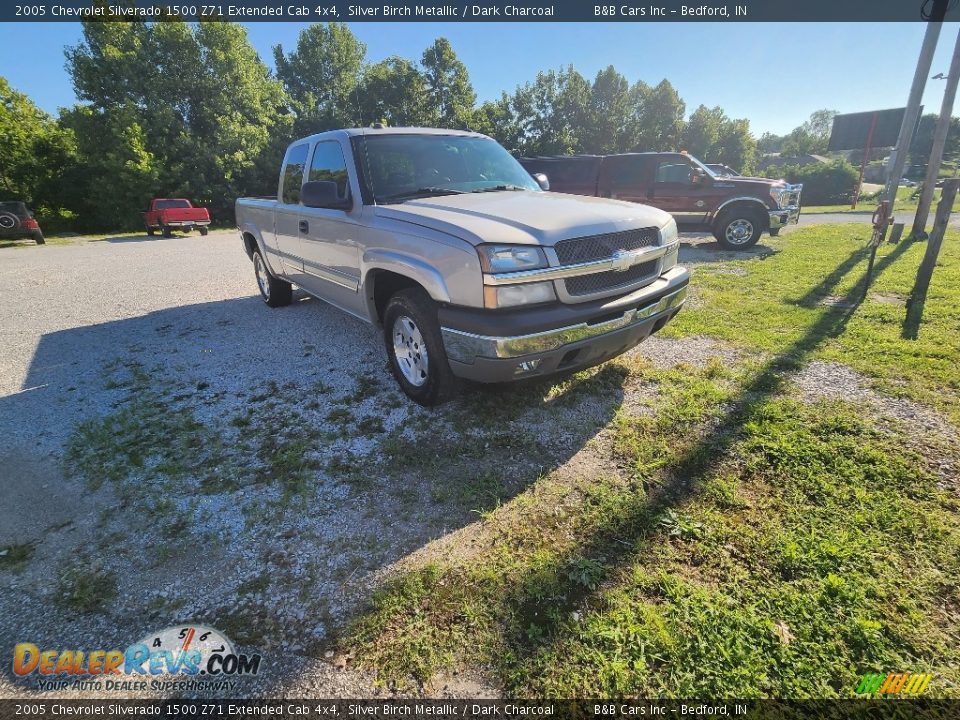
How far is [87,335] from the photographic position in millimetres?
5770

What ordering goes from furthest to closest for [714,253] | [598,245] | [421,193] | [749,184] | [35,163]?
[35,163] < [714,253] < [749,184] < [421,193] < [598,245]

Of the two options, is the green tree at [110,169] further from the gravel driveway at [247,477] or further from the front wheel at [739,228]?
the front wheel at [739,228]

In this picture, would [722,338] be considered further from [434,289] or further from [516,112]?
[516,112]

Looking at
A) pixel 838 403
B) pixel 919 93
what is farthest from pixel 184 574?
pixel 919 93

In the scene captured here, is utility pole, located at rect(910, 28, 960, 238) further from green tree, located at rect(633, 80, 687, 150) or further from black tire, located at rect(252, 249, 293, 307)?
green tree, located at rect(633, 80, 687, 150)

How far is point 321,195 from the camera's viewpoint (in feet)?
11.5

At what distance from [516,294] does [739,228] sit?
348 inches

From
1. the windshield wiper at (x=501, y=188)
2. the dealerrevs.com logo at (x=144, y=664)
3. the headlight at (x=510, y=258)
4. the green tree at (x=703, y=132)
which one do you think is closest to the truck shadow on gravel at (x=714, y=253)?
the windshield wiper at (x=501, y=188)

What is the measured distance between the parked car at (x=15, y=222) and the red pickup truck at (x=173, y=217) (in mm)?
A: 3711

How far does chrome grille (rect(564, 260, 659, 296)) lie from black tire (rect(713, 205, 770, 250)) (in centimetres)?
750

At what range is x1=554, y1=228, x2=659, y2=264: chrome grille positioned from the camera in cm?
282

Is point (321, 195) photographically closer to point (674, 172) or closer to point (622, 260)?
point (622, 260)

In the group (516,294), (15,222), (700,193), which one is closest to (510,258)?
(516,294)

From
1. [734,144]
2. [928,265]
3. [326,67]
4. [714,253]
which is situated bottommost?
[714,253]
